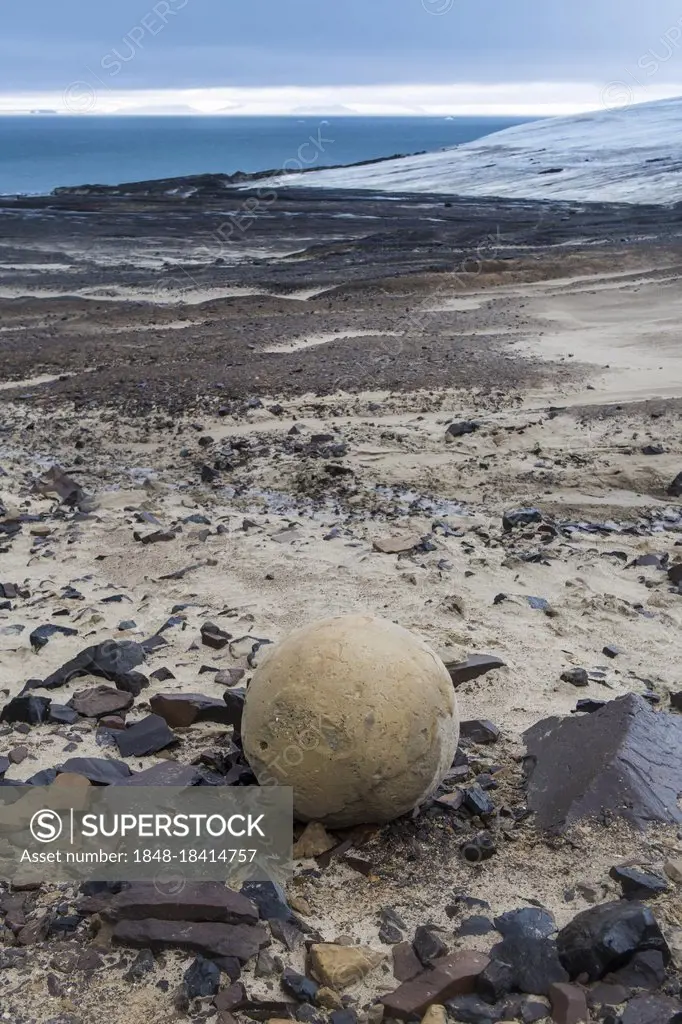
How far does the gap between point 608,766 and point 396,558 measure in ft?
10.2

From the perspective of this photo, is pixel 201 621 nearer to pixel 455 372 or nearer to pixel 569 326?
pixel 455 372

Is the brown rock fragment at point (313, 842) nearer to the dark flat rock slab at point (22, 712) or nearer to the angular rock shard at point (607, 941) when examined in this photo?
the angular rock shard at point (607, 941)

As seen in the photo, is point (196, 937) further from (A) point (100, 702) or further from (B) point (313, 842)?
(A) point (100, 702)

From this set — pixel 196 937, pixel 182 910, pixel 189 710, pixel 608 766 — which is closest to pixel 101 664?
pixel 189 710

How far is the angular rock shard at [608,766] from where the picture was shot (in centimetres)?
397

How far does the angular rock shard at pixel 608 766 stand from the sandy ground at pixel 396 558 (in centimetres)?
12

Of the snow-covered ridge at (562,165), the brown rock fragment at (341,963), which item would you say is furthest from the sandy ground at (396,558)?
the snow-covered ridge at (562,165)

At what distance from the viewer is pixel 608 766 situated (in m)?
4.07

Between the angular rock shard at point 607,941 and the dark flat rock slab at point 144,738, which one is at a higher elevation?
the dark flat rock slab at point 144,738

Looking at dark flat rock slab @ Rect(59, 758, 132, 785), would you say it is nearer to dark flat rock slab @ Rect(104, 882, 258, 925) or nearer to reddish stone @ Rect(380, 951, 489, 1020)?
dark flat rock slab @ Rect(104, 882, 258, 925)

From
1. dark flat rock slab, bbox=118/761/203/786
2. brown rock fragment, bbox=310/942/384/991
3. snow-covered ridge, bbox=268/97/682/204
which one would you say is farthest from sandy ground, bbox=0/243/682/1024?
snow-covered ridge, bbox=268/97/682/204

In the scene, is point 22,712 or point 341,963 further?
point 22,712

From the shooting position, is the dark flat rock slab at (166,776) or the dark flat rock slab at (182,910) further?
the dark flat rock slab at (166,776)

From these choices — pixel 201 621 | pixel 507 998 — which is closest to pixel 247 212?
pixel 201 621
